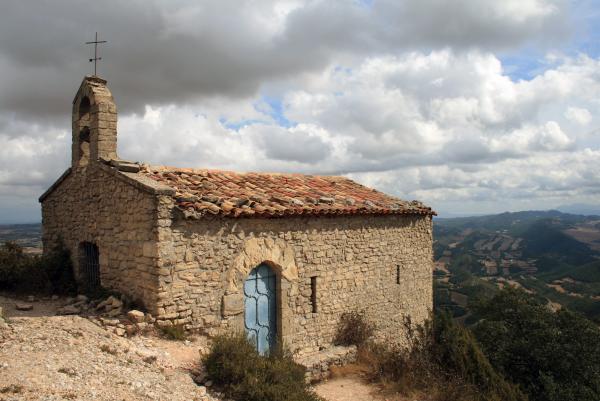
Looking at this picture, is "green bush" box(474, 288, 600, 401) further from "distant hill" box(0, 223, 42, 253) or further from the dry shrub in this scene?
"distant hill" box(0, 223, 42, 253)

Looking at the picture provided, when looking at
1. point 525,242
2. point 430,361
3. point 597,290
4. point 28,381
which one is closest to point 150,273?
point 28,381

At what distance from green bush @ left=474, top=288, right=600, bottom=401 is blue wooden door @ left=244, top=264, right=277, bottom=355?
674 cm

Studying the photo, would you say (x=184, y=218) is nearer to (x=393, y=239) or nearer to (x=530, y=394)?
(x=393, y=239)

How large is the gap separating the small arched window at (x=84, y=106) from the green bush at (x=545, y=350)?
11878mm

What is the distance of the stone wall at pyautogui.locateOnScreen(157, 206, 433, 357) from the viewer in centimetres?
780

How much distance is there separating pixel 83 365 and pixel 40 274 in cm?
551

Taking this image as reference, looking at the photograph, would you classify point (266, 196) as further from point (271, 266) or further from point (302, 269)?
point (302, 269)

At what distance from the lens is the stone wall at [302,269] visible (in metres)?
7.80

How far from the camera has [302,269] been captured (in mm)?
9531

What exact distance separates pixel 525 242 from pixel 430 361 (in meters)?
103

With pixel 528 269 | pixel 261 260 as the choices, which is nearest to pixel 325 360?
pixel 261 260

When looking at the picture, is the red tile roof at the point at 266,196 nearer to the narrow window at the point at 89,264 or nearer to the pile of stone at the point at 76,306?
the narrow window at the point at 89,264

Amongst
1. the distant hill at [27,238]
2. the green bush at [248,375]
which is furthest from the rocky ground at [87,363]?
the distant hill at [27,238]

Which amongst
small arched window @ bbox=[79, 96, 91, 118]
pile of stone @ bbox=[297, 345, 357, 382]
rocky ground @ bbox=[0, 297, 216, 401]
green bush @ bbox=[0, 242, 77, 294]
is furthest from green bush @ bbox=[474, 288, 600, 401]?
small arched window @ bbox=[79, 96, 91, 118]
